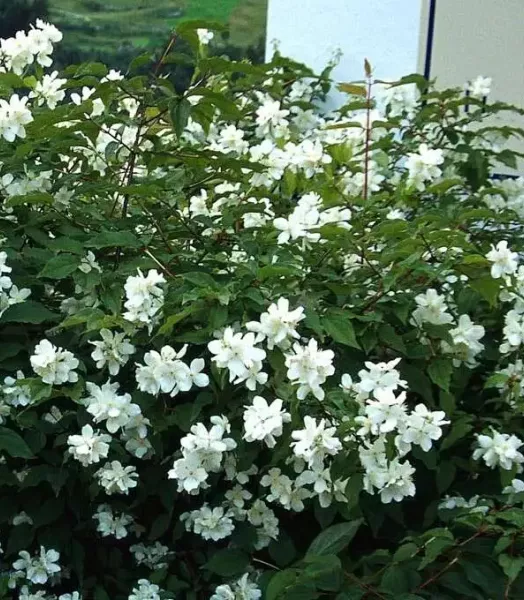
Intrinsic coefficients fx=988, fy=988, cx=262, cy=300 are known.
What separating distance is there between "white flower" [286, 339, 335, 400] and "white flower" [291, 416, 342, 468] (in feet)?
0.19

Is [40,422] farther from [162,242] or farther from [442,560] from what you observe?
[442,560]

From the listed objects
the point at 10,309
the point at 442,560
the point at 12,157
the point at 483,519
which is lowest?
the point at 442,560

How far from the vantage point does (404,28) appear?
3.99 metres

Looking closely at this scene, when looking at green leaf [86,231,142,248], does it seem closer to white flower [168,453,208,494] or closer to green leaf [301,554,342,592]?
white flower [168,453,208,494]

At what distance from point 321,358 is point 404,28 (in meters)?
2.56

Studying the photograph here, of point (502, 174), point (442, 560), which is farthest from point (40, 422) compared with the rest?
point (502, 174)

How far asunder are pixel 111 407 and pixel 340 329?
0.48m

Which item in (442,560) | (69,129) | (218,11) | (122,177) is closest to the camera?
(442,560)

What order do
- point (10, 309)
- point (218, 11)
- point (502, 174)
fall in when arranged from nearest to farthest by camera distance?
point (10, 309)
point (502, 174)
point (218, 11)

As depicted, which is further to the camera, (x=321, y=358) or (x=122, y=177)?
(x=122, y=177)

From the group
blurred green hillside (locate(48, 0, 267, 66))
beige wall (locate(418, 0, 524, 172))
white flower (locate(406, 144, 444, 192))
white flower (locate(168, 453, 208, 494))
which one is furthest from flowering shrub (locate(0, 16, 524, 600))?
blurred green hillside (locate(48, 0, 267, 66))

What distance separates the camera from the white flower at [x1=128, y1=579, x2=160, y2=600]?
2.07 m

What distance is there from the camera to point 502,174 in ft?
12.9

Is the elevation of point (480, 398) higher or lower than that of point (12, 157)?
lower
